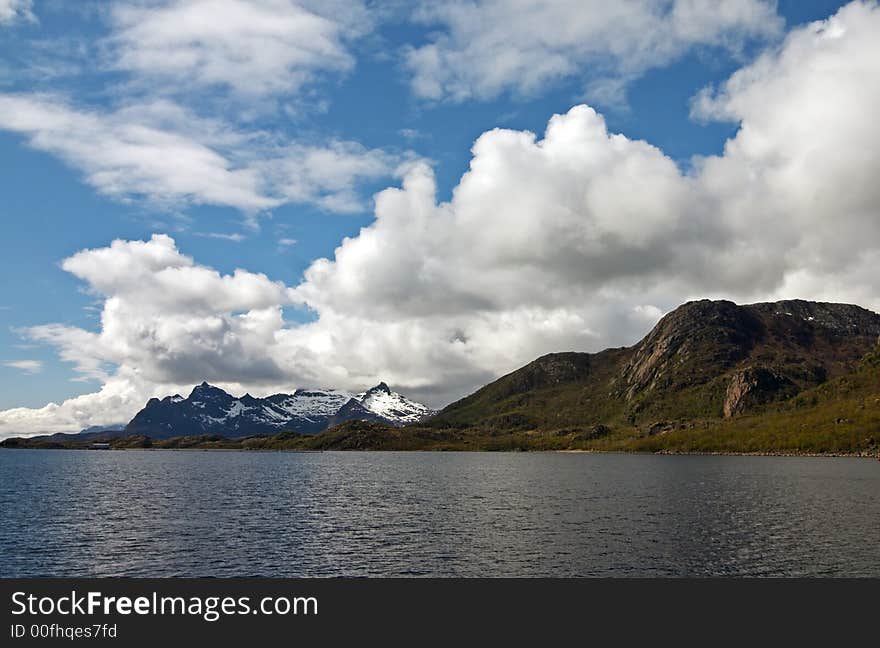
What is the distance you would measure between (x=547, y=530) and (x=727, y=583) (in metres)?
38.8

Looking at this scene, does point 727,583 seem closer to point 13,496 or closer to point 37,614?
point 37,614

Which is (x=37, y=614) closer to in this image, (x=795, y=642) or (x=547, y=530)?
(x=795, y=642)

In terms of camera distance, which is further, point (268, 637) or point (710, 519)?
point (710, 519)

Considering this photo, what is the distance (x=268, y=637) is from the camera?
170ft

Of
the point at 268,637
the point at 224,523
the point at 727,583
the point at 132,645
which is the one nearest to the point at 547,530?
the point at 727,583

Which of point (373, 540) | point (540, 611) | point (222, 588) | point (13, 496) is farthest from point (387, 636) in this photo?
point (13, 496)

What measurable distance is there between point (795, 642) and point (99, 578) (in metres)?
69.4

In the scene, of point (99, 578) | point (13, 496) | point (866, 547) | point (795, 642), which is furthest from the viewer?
point (13, 496)

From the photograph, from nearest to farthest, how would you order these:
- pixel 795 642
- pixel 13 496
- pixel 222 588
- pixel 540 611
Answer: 1. pixel 795 642
2. pixel 540 611
3. pixel 222 588
4. pixel 13 496

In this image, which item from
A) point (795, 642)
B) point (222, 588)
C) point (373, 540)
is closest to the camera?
point (795, 642)

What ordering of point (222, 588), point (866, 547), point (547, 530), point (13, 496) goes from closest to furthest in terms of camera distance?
point (222, 588) → point (866, 547) → point (547, 530) → point (13, 496)

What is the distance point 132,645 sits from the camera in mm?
48875

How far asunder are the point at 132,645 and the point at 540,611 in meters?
33.9

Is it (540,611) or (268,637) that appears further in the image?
(540,611)
